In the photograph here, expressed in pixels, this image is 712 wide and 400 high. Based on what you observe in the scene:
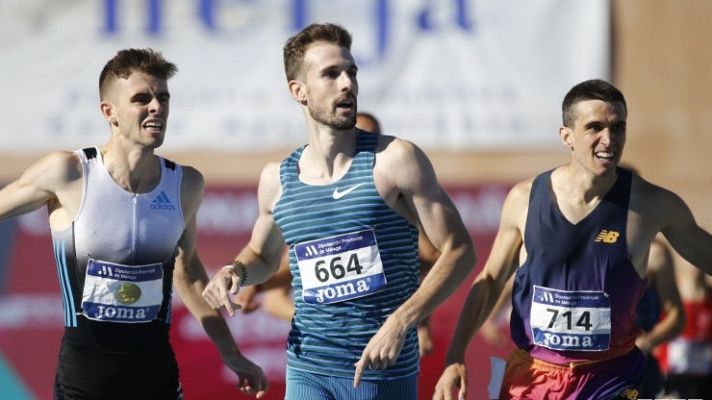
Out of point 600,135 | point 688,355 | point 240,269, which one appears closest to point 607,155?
point 600,135

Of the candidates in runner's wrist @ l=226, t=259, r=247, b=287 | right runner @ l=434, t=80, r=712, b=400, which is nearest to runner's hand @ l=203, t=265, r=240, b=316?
runner's wrist @ l=226, t=259, r=247, b=287

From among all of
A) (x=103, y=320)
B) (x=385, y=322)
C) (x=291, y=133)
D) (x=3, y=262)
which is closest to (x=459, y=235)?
(x=385, y=322)

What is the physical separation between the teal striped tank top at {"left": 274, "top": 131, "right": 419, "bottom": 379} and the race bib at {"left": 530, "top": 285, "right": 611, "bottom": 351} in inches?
22.4

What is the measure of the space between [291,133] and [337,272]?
4.36 m

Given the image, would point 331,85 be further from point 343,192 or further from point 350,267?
point 350,267

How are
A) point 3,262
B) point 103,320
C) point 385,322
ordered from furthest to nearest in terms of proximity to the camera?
1. point 3,262
2. point 103,320
3. point 385,322

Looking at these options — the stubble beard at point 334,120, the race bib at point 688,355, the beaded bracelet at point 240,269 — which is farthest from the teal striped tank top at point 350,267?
the race bib at point 688,355

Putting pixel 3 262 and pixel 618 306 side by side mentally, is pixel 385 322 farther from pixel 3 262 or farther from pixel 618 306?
pixel 3 262

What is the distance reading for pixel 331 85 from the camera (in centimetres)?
531

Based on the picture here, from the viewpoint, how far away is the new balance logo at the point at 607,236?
555 cm

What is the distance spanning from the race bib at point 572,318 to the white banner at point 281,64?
13.4 ft

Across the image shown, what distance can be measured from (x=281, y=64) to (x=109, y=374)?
437 cm

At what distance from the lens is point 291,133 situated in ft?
31.3

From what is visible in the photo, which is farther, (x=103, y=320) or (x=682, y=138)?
(x=682, y=138)
